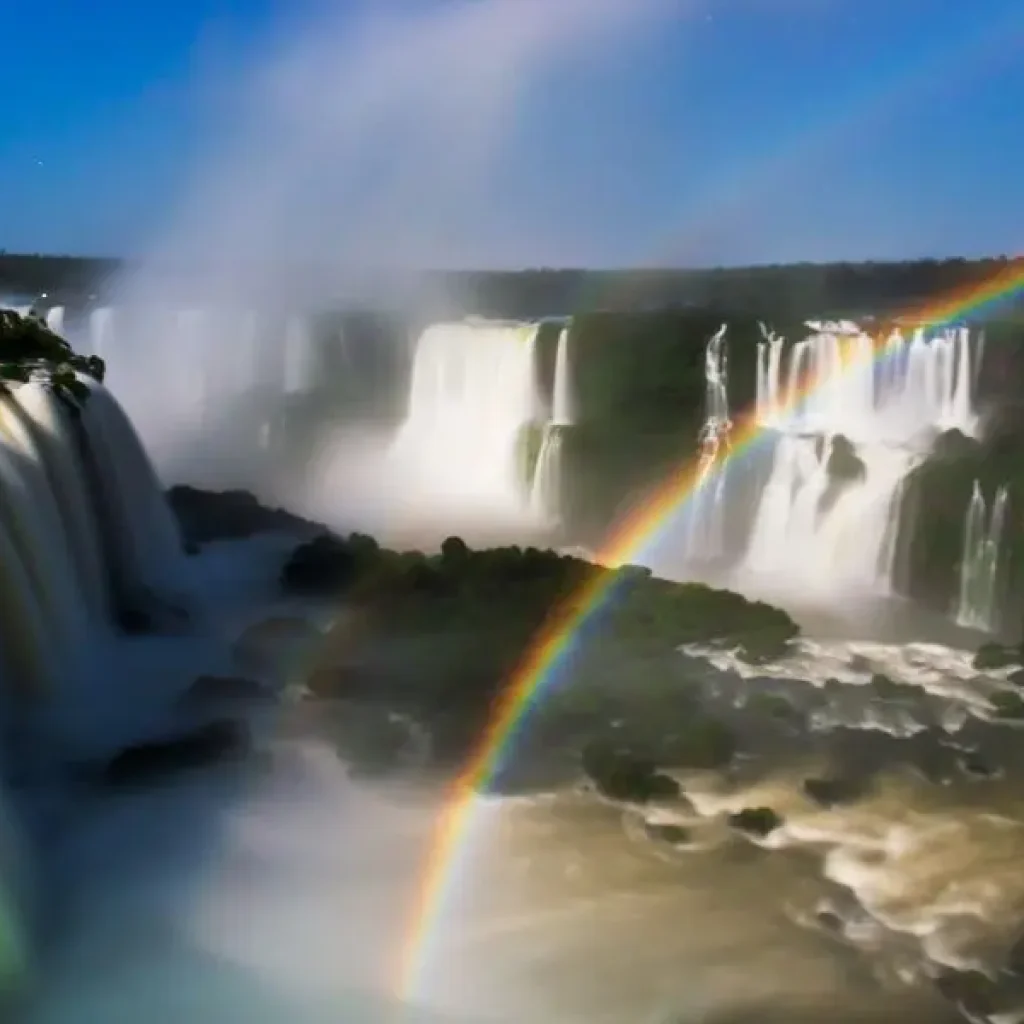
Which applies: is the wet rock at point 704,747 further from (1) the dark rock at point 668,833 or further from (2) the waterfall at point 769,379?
(2) the waterfall at point 769,379

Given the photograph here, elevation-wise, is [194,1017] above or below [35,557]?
below

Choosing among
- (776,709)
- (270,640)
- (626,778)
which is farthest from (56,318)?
(626,778)

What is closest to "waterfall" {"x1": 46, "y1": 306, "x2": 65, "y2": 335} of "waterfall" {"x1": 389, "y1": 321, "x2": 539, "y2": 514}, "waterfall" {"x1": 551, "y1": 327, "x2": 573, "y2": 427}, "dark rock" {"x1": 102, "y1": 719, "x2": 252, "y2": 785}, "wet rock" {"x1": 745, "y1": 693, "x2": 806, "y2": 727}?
"waterfall" {"x1": 389, "y1": 321, "x2": 539, "y2": 514}

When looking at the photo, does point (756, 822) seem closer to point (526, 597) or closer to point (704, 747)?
point (704, 747)

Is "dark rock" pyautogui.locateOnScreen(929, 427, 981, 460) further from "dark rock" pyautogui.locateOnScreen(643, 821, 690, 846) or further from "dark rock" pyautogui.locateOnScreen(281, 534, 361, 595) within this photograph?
Result: "dark rock" pyautogui.locateOnScreen(643, 821, 690, 846)

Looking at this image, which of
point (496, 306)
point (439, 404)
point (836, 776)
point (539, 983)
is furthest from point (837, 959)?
point (496, 306)

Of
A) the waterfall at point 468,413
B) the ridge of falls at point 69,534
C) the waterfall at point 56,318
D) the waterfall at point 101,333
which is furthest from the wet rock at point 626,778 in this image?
the waterfall at point 56,318

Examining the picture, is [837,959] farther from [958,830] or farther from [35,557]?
[35,557]
